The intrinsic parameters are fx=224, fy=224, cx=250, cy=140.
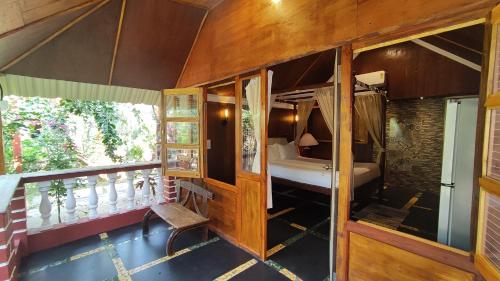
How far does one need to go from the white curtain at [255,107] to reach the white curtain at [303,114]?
13.5 ft

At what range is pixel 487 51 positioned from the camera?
1.19 meters

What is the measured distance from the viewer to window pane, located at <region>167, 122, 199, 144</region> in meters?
3.34

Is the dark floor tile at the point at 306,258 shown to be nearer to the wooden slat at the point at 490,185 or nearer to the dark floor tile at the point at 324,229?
the dark floor tile at the point at 324,229

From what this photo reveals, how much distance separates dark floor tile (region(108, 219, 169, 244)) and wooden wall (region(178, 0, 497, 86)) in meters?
2.29

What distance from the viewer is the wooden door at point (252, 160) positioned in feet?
8.21

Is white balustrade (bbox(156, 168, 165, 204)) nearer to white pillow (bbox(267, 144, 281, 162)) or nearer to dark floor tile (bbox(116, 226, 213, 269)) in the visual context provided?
dark floor tile (bbox(116, 226, 213, 269))

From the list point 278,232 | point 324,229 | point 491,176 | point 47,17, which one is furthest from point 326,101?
point 47,17

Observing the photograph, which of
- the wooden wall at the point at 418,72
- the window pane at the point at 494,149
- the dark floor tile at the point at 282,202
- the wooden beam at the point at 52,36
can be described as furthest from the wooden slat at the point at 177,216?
the wooden wall at the point at 418,72

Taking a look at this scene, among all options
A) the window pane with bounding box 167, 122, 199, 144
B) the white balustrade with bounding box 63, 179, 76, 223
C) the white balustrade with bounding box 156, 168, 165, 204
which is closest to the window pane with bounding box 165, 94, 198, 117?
the window pane with bounding box 167, 122, 199, 144

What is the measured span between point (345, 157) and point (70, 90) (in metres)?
3.73

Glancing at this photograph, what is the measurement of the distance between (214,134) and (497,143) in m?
3.65

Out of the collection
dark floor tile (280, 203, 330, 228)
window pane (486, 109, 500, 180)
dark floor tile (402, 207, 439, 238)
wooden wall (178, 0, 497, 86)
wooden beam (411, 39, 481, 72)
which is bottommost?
dark floor tile (280, 203, 330, 228)

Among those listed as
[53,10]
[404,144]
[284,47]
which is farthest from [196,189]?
[404,144]

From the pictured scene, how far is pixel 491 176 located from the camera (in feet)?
3.83
